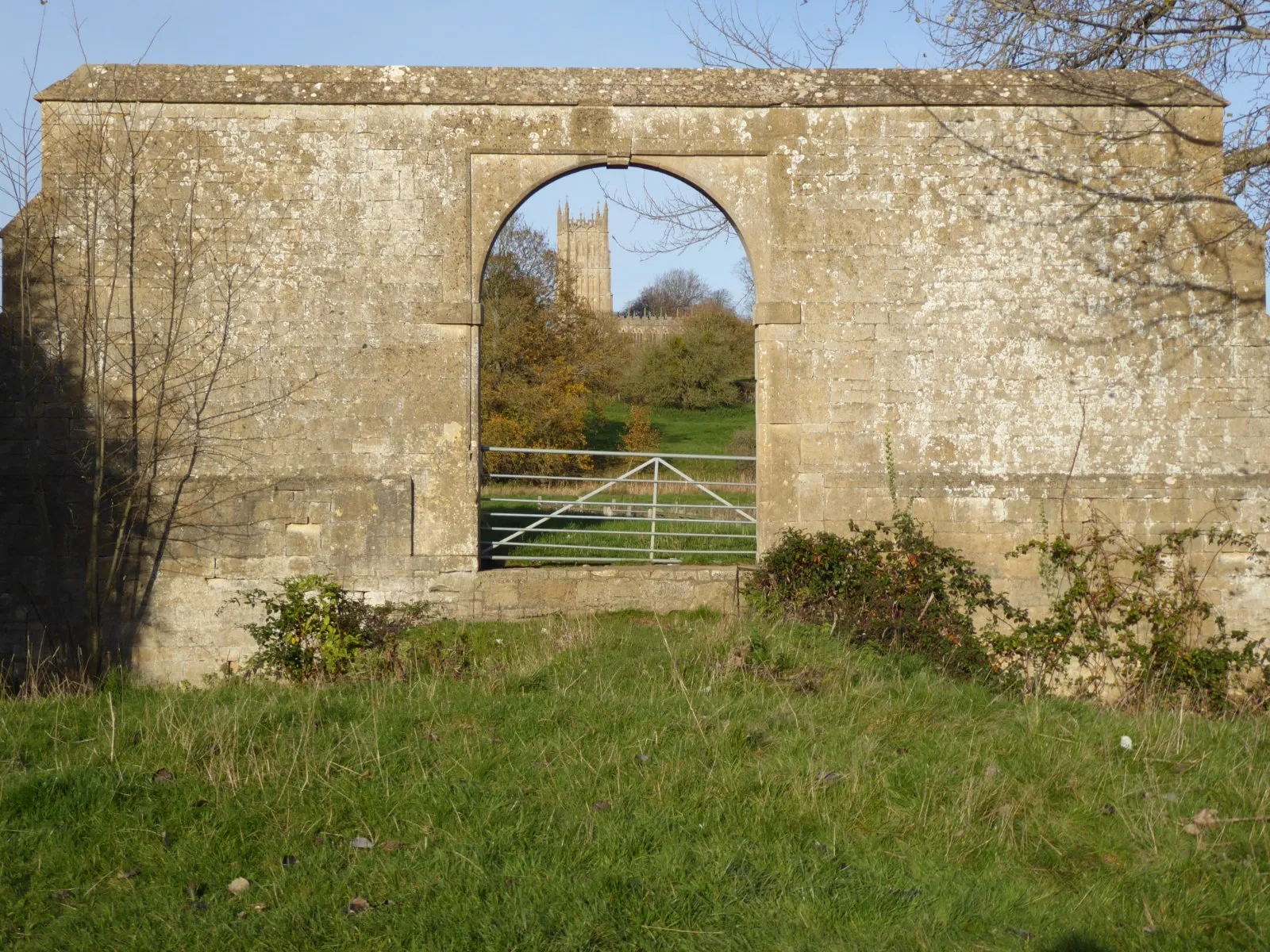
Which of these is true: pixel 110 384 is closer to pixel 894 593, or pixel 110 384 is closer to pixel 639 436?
pixel 894 593

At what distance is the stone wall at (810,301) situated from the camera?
8039mm

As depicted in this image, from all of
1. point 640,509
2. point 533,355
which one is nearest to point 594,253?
point 533,355

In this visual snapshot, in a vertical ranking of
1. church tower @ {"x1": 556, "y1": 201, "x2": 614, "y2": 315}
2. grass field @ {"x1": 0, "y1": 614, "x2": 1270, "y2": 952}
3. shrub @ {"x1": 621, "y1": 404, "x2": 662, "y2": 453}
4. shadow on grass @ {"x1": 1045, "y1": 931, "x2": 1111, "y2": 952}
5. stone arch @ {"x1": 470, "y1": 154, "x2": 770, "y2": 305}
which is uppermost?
church tower @ {"x1": 556, "y1": 201, "x2": 614, "y2": 315}

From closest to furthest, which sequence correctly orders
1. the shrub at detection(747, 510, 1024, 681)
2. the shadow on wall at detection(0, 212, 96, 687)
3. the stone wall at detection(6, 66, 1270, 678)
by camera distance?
the shrub at detection(747, 510, 1024, 681) → the shadow on wall at detection(0, 212, 96, 687) → the stone wall at detection(6, 66, 1270, 678)

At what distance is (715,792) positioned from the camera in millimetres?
4234

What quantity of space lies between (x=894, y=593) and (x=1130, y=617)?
1.86m

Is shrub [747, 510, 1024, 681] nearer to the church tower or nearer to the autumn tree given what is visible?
the autumn tree

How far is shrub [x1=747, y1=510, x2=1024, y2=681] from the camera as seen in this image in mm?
7684

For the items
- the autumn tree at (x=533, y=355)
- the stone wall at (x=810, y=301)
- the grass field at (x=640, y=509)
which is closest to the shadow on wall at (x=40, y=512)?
the stone wall at (x=810, y=301)

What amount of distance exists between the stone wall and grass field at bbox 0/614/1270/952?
8.51ft

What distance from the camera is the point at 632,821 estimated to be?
4.00m

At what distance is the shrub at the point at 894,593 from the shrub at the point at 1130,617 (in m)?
0.38

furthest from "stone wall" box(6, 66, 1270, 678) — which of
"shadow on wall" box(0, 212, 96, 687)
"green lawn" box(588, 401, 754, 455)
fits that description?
"green lawn" box(588, 401, 754, 455)

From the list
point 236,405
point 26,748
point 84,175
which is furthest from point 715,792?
point 84,175
